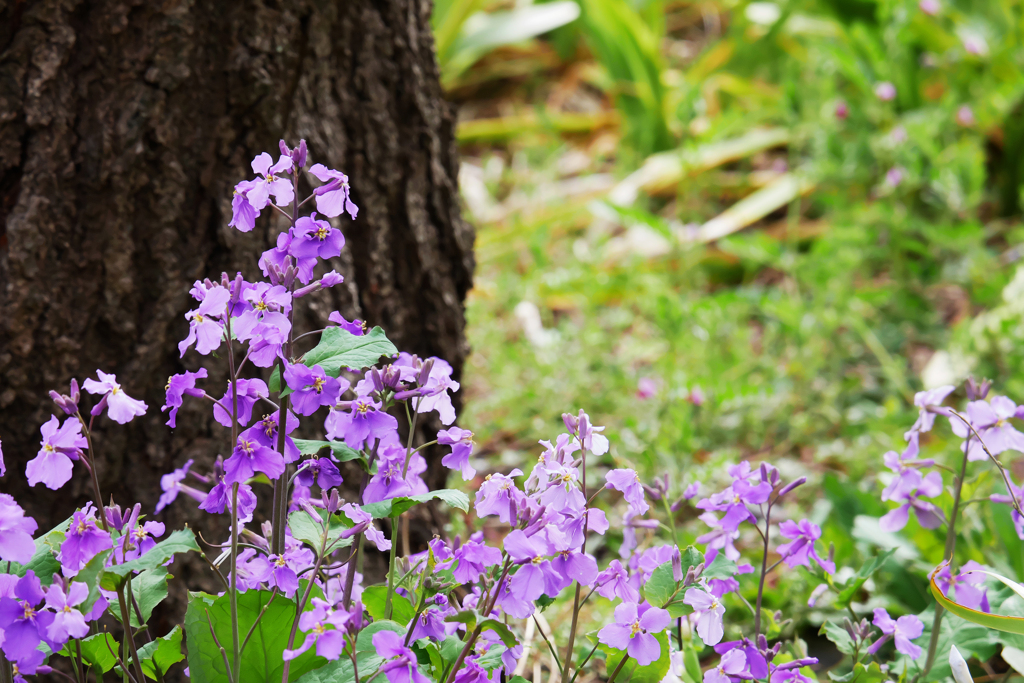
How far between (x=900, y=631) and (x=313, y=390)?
73cm

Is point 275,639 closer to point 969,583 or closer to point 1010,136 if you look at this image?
point 969,583

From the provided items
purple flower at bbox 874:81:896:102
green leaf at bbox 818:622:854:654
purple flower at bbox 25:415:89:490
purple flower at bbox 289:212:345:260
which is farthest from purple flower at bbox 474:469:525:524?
purple flower at bbox 874:81:896:102

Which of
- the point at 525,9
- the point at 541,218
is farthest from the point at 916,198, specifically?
the point at 525,9

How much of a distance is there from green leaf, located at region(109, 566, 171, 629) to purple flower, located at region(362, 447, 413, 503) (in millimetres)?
211

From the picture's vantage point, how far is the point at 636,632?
74 centimetres

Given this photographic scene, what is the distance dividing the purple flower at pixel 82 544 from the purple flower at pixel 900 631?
804 millimetres

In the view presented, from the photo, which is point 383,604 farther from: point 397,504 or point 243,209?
point 243,209

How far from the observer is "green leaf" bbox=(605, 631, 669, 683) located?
80 cm

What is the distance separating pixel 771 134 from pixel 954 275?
125cm

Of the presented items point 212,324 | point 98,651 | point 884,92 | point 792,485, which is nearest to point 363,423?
point 212,324

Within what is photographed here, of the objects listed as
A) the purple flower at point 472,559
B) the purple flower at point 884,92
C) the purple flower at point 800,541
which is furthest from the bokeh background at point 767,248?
the purple flower at point 472,559

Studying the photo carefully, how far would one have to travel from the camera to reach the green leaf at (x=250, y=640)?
2.60 feet

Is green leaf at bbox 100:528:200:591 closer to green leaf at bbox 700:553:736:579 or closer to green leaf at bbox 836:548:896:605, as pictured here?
green leaf at bbox 700:553:736:579

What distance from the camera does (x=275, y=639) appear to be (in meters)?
0.81
